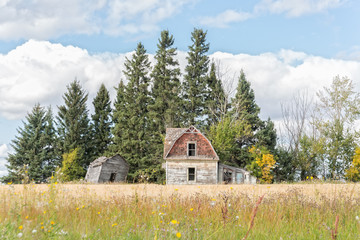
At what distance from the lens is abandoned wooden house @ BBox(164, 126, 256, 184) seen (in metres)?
30.0

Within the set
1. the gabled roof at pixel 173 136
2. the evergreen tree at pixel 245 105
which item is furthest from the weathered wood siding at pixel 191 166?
the evergreen tree at pixel 245 105

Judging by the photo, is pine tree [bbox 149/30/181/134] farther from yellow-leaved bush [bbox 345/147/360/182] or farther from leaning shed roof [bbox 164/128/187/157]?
yellow-leaved bush [bbox 345/147/360/182]

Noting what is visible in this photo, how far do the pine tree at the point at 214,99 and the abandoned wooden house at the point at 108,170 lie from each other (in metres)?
12.1

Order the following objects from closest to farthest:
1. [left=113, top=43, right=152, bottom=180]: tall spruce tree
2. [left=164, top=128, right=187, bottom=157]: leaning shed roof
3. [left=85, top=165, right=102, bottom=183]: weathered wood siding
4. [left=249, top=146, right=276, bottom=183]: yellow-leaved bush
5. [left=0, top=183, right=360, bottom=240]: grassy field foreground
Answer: [left=0, top=183, right=360, bottom=240]: grassy field foreground < [left=164, top=128, right=187, bottom=157]: leaning shed roof < [left=249, top=146, right=276, bottom=183]: yellow-leaved bush < [left=85, top=165, right=102, bottom=183]: weathered wood siding < [left=113, top=43, right=152, bottom=180]: tall spruce tree

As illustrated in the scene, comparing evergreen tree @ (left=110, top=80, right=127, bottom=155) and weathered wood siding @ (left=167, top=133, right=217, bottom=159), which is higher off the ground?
Answer: evergreen tree @ (left=110, top=80, right=127, bottom=155)

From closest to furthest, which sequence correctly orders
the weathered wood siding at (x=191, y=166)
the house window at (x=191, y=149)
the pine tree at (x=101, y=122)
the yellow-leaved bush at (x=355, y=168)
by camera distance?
1. the weathered wood siding at (x=191, y=166)
2. the house window at (x=191, y=149)
3. the yellow-leaved bush at (x=355, y=168)
4. the pine tree at (x=101, y=122)

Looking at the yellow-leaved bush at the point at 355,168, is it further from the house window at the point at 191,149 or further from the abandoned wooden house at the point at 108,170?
the abandoned wooden house at the point at 108,170

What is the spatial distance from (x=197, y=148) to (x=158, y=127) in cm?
1043

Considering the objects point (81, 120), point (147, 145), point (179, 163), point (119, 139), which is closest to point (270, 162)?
point (179, 163)

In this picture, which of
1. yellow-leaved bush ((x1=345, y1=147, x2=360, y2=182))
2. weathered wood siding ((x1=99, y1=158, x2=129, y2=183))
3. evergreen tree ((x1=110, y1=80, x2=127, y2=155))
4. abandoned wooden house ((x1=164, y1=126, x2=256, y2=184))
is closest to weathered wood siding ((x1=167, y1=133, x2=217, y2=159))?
abandoned wooden house ((x1=164, y1=126, x2=256, y2=184))

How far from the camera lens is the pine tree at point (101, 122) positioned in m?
42.6

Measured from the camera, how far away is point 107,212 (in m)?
6.52

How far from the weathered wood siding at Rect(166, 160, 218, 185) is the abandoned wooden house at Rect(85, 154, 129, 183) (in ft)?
26.6

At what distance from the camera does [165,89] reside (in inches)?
1615
